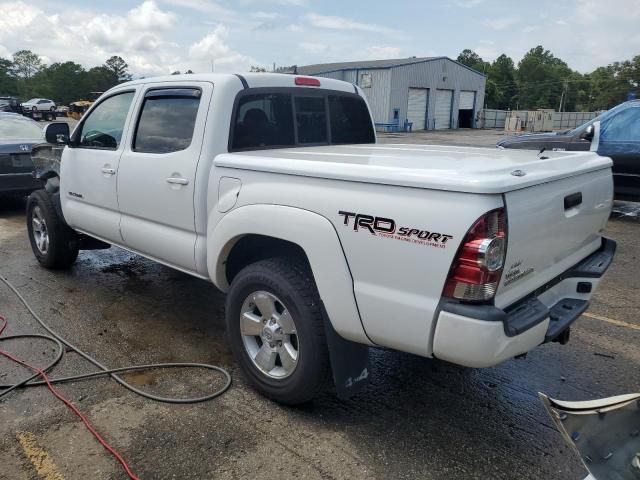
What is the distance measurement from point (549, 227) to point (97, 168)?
3612mm

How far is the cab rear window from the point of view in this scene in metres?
3.61

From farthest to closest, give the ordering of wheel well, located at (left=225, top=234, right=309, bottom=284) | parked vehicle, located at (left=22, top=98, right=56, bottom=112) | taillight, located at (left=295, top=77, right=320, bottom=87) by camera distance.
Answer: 1. parked vehicle, located at (left=22, top=98, right=56, bottom=112)
2. taillight, located at (left=295, top=77, right=320, bottom=87)
3. wheel well, located at (left=225, top=234, right=309, bottom=284)

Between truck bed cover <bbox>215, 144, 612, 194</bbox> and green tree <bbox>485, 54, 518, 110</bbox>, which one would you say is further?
green tree <bbox>485, 54, 518, 110</bbox>

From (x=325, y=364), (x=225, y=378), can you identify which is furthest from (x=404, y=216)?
(x=225, y=378)

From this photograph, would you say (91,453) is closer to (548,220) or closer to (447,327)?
(447,327)

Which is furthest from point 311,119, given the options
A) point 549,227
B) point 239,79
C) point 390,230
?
point 549,227

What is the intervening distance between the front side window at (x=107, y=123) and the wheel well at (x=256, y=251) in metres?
1.64

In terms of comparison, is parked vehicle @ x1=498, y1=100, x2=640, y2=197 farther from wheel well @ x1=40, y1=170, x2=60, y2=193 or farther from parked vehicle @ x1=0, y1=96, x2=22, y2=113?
parked vehicle @ x1=0, y1=96, x2=22, y2=113

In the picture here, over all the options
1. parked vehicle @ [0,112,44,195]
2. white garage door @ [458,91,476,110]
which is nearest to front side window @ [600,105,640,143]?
parked vehicle @ [0,112,44,195]

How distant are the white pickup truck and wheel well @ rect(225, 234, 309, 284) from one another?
12 millimetres

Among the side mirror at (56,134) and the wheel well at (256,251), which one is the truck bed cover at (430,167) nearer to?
the wheel well at (256,251)

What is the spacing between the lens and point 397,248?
2369 mm

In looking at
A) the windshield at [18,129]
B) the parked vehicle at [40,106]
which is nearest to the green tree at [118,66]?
the parked vehicle at [40,106]

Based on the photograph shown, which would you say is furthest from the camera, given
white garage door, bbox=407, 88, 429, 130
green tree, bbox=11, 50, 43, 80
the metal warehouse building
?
green tree, bbox=11, 50, 43, 80
